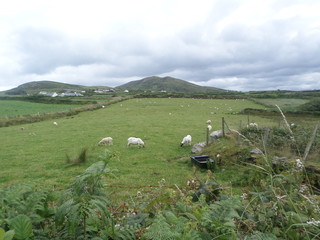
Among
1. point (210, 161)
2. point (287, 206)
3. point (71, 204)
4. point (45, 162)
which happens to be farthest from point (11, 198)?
point (45, 162)

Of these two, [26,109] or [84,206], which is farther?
[26,109]

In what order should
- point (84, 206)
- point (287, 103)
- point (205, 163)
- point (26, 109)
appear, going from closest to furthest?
point (84, 206) → point (205, 163) → point (26, 109) → point (287, 103)

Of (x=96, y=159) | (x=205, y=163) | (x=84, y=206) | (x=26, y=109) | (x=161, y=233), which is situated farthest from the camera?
(x=26, y=109)

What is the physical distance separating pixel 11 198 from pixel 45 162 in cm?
1238

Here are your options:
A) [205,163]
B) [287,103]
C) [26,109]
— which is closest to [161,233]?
[205,163]

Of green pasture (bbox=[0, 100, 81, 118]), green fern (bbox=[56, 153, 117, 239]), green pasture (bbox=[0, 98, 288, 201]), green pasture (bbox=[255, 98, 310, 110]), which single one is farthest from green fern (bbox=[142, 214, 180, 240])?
green pasture (bbox=[0, 100, 81, 118])

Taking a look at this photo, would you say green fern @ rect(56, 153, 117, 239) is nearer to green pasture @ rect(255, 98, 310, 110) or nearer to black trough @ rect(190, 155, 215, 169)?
black trough @ rect(190, 155, 215, 169)

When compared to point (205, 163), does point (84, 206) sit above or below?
above

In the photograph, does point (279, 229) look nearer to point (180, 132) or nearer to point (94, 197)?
point (94, 197)

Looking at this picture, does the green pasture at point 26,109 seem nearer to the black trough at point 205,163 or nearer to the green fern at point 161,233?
the black trough at point 205,163

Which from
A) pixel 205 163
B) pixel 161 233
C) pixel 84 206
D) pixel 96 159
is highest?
pixel 84 206

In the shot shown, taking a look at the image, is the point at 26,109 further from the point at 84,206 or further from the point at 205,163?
the point at 84,206

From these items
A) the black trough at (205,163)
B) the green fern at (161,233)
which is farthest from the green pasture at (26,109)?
the green fern at (161,233)

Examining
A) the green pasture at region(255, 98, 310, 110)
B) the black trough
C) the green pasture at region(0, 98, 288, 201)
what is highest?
the green pasture at region(255, 98, 310, 110)
